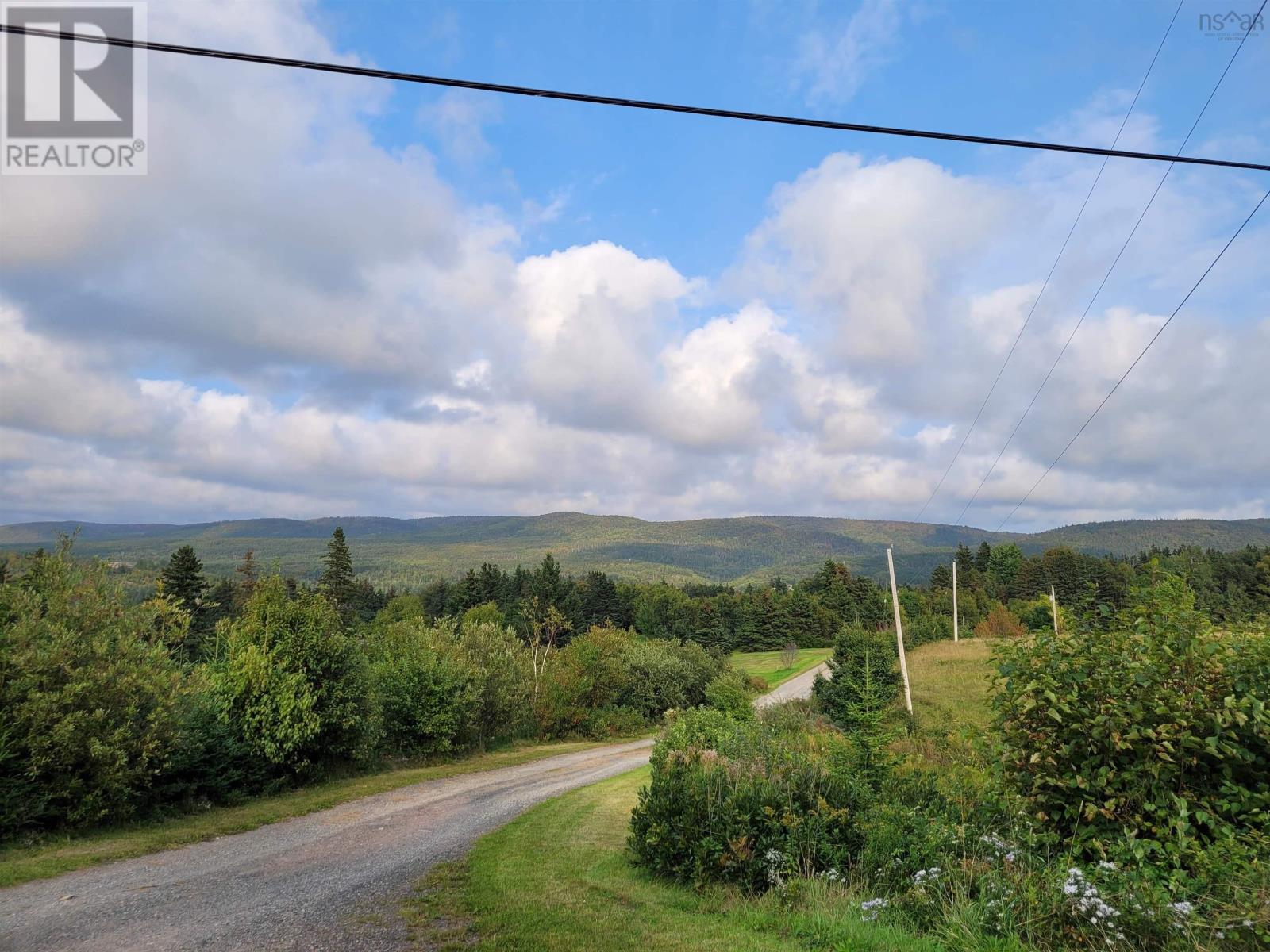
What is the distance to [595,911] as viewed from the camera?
7258mm

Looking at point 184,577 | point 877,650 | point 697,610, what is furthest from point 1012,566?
point 184,577

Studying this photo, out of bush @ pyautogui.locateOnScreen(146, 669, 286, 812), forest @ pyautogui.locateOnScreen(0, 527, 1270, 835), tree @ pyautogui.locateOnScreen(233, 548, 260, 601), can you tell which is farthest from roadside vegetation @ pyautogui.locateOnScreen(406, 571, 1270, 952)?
tree @ pyautogui.locateOnScreen(233, 548, 260, 601)

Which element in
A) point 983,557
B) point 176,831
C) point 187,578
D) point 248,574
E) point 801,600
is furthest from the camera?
point 983,557

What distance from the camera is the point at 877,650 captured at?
111ft

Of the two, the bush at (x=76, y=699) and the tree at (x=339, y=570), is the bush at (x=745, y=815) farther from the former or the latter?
the tree at (x=339, y=570)

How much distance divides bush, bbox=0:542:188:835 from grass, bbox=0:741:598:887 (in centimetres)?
66

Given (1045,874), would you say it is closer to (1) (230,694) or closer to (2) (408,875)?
(2) (408,875)

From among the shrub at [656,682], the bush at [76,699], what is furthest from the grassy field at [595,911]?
the shrub at [656,682]

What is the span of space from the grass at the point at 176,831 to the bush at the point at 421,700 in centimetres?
295

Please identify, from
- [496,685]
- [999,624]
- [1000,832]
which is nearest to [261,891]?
[1000,832]

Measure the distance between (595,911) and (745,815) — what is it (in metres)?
2.14

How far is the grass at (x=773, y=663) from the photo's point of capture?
69.6 metres

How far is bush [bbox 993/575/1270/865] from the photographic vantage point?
18.4ft

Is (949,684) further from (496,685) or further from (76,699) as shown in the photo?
(76,699)
